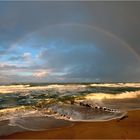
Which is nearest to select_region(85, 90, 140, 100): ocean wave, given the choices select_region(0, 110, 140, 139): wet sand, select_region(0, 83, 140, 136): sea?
select_region(0, 83, 140, 136): sea

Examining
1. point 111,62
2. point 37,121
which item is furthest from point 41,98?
point 111,62

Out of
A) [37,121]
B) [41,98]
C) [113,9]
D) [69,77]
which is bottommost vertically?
[37,121]

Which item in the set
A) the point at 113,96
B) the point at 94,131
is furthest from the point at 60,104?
the point at 113,96

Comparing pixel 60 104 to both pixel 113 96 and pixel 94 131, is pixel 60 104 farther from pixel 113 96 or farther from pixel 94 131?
pixel 113 96

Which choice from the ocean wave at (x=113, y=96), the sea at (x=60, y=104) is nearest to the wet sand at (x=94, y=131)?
the sea at (x=60, y=104)

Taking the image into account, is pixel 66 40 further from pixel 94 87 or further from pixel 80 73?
pixel 94 87

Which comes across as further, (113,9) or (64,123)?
(113,9)

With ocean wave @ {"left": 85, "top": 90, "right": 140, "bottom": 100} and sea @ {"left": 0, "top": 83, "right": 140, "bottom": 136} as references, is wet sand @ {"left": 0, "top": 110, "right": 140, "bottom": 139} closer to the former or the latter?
sea @ {"left": 0, "top": 83, "right": 140, "bottom": 136}
